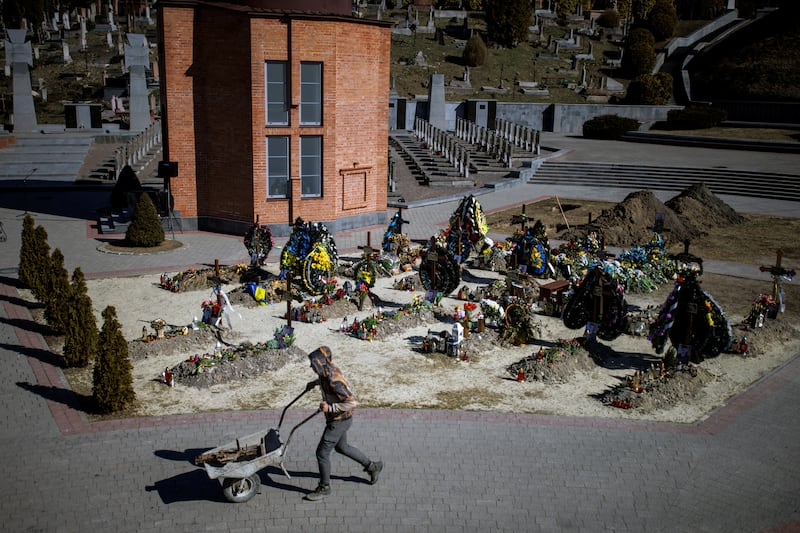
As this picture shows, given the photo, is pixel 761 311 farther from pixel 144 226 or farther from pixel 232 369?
pixel 144 226

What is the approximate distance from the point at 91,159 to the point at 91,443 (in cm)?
3103

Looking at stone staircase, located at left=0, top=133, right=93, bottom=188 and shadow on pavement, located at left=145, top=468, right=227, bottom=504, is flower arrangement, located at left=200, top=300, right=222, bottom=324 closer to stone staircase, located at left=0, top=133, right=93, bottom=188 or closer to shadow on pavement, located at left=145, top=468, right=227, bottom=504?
shadow on pavement, located at left=145, top=468, right=227, bottom=504

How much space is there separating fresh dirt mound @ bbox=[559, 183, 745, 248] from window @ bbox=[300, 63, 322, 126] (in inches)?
344

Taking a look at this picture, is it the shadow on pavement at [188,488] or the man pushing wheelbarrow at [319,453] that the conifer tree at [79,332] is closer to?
the shadow on pavement at [188,488]

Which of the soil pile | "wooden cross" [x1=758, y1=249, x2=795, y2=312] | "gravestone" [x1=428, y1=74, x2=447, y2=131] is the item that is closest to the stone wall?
"gravestone" [x1=428, y1=74, x2=447, y2=131]

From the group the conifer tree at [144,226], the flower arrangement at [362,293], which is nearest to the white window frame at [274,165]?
the conifer tree at [144,226]

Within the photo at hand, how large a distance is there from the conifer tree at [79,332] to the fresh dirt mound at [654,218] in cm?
1423

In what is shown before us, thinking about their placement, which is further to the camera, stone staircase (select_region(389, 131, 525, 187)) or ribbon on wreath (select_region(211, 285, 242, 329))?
stone staircase (select_region(389, 131, 525, 187))

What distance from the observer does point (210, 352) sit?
14.9 m

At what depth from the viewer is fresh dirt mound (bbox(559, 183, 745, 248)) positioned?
24.3 metres

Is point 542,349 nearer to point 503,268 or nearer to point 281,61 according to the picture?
point 503,268

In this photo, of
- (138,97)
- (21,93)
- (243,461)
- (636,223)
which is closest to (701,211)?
(636,223)

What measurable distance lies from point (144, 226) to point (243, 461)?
1454 cm

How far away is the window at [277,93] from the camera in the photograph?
951 inches
